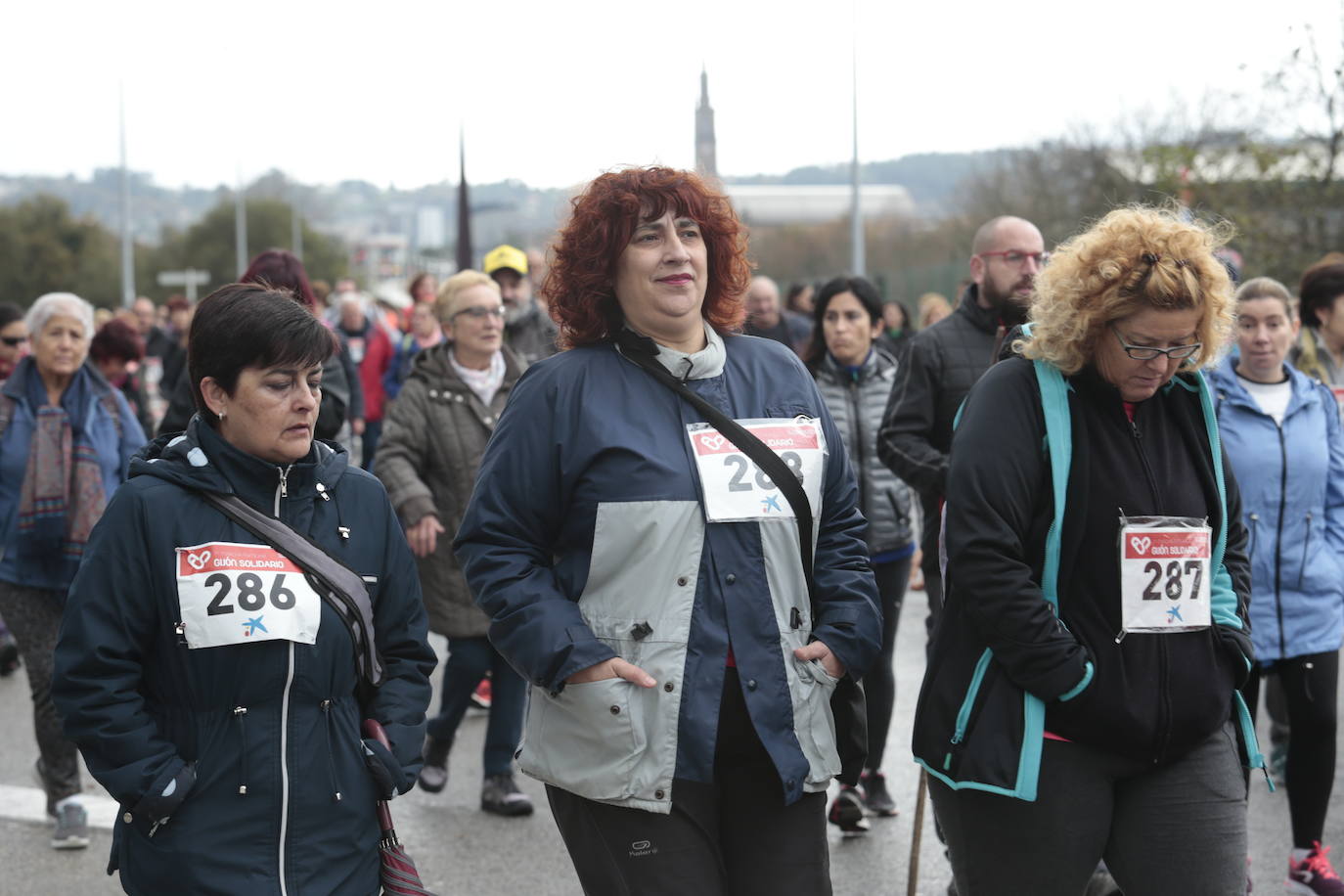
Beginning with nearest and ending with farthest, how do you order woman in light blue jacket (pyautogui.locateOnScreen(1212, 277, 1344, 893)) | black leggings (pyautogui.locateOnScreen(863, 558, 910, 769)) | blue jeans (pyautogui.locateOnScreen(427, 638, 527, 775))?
woman in light blue jacket (pyautogui.locateOnScreen(1212, 277, 1344, 893)) < black leggings (pyautogui.locateOnScreen(863, 558, 910, 769)) < blue jeans (pyautogui.locateOnScreen(427, 638, 527, 775))

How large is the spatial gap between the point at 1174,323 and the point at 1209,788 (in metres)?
0.95

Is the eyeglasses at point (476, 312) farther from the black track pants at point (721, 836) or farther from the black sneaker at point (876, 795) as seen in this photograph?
the black track pants at point (721, 836)

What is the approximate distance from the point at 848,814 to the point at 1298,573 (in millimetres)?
1733

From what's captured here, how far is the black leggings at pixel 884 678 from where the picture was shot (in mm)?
5746

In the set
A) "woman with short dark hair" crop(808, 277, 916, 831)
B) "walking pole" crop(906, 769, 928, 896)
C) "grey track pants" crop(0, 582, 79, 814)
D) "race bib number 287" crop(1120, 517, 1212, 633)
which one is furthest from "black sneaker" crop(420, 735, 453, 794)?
"race bib number 287" crop(1120, 517, 1212, 633)

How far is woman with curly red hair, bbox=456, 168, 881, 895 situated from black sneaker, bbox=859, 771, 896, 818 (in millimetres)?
2712

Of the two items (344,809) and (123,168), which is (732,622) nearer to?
(344,809)

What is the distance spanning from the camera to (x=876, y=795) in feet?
19.2

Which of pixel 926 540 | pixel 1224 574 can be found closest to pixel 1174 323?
pixel 1224 574

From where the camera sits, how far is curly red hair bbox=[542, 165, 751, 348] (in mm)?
3287

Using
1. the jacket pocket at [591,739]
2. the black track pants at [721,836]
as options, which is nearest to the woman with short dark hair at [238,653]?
the jacket pocket at [591,739]

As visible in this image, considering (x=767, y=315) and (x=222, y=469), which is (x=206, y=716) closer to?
(x=222, y=469)

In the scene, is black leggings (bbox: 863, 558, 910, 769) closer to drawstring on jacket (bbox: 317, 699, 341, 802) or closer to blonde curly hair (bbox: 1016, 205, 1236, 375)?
blonde curly hair (bbox: 1016, 205, 1236, 375)

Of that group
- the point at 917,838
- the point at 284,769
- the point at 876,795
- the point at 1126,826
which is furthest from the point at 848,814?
the point at 284,769
